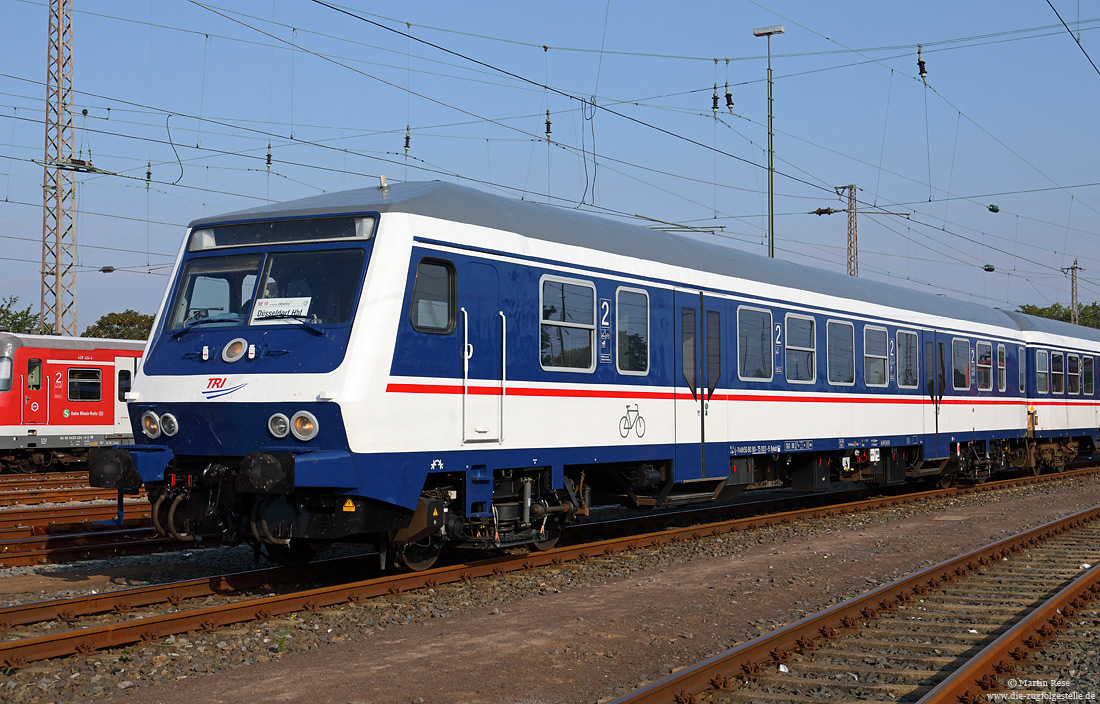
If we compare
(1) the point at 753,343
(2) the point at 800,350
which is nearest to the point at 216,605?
(1) the point at 753,343

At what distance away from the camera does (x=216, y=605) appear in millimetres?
8938

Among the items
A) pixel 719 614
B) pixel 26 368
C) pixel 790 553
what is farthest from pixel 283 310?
pixel 26 368

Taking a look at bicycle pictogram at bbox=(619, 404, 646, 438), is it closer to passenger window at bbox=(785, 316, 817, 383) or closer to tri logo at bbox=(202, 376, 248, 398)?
passenger window at bbox=(785, 316, 817, 383)

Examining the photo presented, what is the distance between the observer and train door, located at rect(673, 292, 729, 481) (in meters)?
12.8

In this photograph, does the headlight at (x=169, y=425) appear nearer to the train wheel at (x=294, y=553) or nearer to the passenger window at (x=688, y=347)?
the train wheel at (x=294, y=553)

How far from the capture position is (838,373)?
1639cm

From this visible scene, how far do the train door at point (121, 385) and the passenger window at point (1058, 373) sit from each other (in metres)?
23.4

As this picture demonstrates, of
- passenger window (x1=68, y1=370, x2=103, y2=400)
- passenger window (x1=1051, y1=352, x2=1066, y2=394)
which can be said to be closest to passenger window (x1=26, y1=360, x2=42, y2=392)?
passenger window (x1=68, y1=370, x2=103, y2=400)

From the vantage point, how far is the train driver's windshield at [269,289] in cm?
908

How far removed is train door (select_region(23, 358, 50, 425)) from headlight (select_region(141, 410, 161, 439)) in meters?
19.3

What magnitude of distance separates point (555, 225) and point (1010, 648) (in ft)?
19.7

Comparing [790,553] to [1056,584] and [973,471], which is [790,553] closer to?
[1056,584]

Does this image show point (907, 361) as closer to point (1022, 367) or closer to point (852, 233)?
point (1022, 367)

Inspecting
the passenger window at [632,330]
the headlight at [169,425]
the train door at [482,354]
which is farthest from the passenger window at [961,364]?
the headlight at [169,425]
